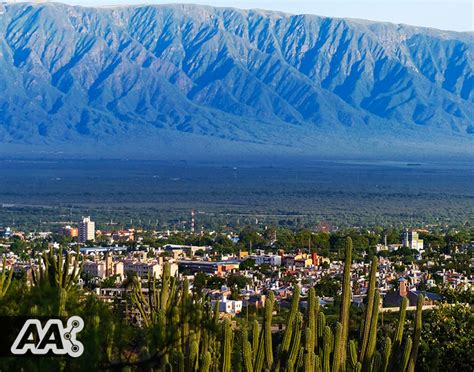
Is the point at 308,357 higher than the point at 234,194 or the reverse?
the reverse

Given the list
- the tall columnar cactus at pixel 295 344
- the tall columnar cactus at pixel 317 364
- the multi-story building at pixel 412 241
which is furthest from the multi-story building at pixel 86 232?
the tall columnar cactus at pixel 317 364

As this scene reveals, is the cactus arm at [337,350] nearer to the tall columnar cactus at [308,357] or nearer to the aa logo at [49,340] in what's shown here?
the tall columnar cactus at [308,357]

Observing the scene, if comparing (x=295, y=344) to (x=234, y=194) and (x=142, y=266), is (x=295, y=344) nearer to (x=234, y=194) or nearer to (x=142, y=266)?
(x=142, y=266)

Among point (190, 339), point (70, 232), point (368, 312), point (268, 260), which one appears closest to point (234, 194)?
point (70, 232)

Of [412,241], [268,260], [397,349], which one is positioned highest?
[397,349]

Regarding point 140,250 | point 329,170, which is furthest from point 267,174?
point 140,250

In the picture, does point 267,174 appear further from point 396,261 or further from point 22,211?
point 396,261
